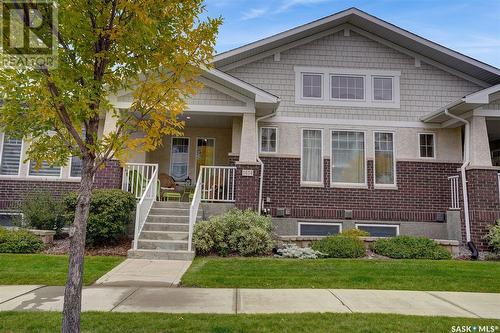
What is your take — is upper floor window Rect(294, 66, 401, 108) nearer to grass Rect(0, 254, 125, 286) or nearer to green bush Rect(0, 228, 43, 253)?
grass Rect(0, 254, 125, 286)

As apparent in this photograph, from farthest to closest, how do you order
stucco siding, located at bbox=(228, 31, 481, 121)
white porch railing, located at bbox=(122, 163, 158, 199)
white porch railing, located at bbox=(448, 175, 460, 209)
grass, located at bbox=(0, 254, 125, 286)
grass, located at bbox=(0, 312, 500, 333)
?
stucco siding, located at bbox=(228, 31, 481, 121) < white porch railing, located at bbox=(448, 175, 460, 209) < white porch railing, located at bbox=(122, 163, 158, 199) < grass, located at bbox=(0, 254, 125, 286) < grass, located at bbox=(0, 312, 500, 333)

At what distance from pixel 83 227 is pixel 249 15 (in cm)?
1305

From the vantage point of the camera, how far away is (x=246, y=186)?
10.9 metres

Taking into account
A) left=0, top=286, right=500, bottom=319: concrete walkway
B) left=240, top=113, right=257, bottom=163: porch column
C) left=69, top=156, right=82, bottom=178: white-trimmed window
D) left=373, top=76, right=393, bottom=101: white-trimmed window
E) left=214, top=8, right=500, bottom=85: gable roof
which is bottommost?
left=0, top=286, right=500, bottom=319: concrete walkway

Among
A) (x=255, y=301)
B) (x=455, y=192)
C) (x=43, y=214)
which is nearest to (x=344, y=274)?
(x=255, y=301)

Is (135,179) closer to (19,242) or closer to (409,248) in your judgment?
(19,242)

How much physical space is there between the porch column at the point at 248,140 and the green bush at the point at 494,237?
261 inches

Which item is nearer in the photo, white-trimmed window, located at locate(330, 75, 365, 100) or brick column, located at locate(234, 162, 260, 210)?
brick column, located at locate(234, 162, 260, 210)

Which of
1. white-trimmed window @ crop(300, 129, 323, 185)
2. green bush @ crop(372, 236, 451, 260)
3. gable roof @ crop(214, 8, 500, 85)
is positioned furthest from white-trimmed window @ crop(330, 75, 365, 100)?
green bush @ crop(372, 236, 451, 260)

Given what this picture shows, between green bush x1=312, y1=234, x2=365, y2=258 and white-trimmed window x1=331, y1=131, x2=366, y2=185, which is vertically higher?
white-trimmed window x1=331, y1=131, x2=366, y2=185

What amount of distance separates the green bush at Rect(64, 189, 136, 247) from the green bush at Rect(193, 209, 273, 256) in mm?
1951

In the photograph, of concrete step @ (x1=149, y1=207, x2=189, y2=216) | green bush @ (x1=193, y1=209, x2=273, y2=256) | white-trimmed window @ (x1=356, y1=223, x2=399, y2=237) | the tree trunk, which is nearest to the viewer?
the tree trunk

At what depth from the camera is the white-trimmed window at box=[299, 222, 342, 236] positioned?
11898 millimetres

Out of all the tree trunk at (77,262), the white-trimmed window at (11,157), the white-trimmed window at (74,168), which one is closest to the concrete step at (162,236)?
the white-trimmed window at (74,168)
